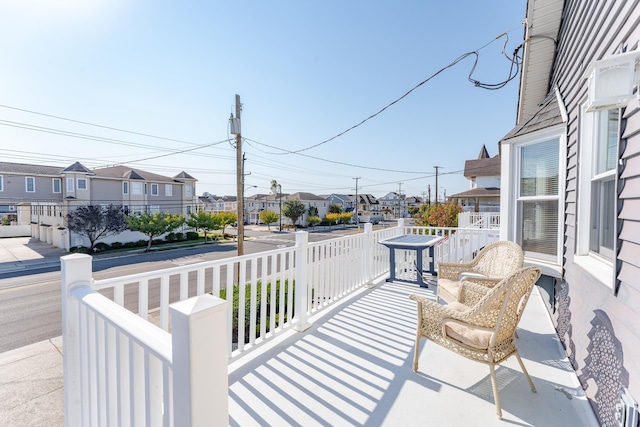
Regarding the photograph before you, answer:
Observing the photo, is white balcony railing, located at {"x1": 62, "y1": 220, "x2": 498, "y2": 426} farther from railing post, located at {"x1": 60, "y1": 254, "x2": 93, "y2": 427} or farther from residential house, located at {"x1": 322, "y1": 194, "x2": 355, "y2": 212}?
residential house, located at {"x1": 322, "y1": 194, "x2": 355, "y2": 212}

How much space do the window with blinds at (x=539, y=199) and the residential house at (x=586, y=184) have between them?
0.01 metres

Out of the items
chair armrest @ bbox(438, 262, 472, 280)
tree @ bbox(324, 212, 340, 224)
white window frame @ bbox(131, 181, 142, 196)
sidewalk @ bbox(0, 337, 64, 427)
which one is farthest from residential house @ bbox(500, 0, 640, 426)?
tree @ bbox(324, 212, 340, 224)

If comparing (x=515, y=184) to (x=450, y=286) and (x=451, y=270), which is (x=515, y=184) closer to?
(x=451, y=270)

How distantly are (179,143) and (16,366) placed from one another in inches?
710

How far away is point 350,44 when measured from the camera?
7293 mm

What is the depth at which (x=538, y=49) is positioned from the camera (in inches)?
157

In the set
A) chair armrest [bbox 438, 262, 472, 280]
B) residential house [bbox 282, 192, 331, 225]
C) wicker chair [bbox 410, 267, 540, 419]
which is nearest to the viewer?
wicker chair [bbox 410, 267, 540, 419]

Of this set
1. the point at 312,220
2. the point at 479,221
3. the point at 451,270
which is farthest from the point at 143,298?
the point at 312,220

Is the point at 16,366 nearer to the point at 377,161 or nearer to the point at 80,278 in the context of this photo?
the point at 80,278

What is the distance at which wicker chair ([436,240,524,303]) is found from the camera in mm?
3004

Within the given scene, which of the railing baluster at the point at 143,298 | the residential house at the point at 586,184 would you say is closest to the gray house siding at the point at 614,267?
the residential house at the point at 586,184

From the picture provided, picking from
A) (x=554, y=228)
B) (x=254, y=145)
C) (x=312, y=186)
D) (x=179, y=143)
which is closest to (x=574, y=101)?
(x=554, y=228)

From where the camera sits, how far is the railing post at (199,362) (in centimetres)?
69

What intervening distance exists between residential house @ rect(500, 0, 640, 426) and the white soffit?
0.01 metres
